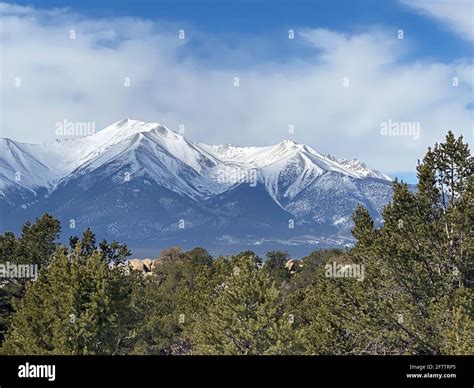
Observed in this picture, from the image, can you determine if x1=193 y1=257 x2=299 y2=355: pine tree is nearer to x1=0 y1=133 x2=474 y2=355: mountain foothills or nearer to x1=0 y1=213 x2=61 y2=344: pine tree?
x1=0 y1=133 x2=474 y2=355: mountain foothills

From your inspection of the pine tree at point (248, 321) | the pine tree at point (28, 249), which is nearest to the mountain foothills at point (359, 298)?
the pine tree at point (248, 321)

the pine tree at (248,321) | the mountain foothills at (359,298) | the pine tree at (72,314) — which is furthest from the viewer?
the pine tree at (248,321)

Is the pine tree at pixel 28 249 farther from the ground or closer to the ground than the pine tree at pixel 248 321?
farther from the ground

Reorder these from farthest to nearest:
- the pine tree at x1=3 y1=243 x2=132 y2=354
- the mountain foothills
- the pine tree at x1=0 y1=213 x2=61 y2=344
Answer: the pine tree at x1=0 y1=213 x2=61 y2=344 → the pine tree at x1=3 y1=243 x2=132 y2=354 → the mountain foothills

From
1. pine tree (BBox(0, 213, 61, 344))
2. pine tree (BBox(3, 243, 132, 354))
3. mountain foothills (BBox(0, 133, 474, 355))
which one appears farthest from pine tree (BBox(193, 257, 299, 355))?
pine tree (BBox(0, 213, 61, 344))

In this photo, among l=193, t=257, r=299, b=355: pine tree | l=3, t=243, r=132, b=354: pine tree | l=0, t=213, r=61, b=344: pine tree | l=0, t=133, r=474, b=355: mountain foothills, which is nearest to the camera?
l=0, t=133, r=474, b=355: mountain foothills

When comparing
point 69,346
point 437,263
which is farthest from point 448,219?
point 69,346

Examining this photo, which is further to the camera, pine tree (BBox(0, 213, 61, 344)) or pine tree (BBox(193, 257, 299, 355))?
pine tree (BBox(0, 213, 61, 344))

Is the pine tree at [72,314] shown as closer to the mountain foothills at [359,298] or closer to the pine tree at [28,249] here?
the mountain foothills at [359,298]

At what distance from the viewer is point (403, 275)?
103 feet

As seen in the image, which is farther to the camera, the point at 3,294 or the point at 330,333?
the point at 3,294

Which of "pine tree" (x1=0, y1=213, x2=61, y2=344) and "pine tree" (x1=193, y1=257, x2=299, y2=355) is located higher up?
"pine tree" (x1=0, y1=213, x2=61, y2=344)
